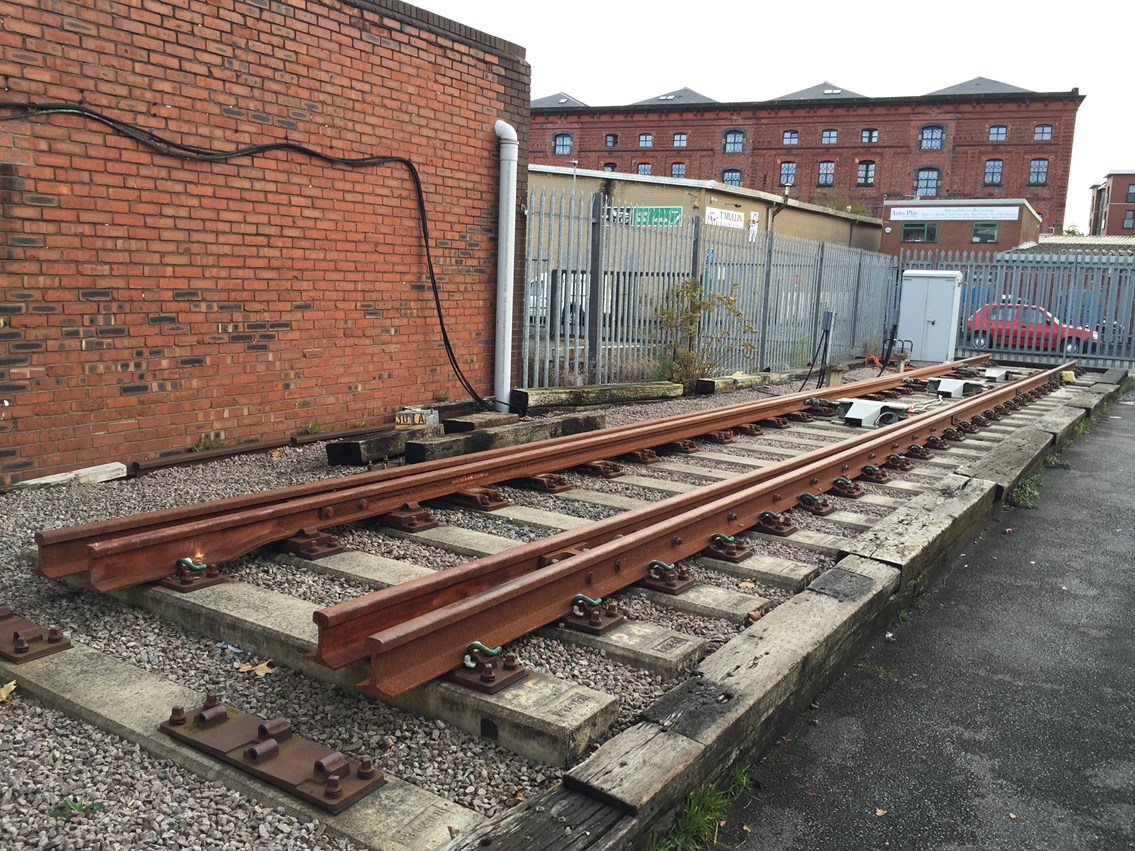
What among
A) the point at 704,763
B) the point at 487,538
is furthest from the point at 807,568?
the point at 704,763

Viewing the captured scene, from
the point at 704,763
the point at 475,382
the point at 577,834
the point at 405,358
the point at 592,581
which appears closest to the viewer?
the point at 577,834

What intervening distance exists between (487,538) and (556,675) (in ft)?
5.44

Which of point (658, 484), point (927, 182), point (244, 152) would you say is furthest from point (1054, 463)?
point (927, 182)

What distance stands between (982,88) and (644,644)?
6636cm

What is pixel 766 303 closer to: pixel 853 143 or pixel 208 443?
pixel 208 443

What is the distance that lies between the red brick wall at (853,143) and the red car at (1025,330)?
1447 inches

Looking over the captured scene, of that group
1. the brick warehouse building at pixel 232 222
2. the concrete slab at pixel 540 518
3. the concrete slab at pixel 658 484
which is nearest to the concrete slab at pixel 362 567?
the concrete slab at pixel 540 518

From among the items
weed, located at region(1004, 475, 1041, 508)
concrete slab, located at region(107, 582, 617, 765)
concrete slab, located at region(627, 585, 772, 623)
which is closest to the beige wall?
weed, located at region(1004, 475, 1041, 508)

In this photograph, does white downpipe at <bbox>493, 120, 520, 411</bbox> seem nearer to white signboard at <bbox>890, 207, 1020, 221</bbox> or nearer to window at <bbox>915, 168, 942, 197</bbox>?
white signboard at <bbox>890, 207, 1020, 221</bbox>

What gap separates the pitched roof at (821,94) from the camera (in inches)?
2359

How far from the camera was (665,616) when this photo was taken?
12.7 feet

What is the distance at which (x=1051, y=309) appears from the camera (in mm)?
22484

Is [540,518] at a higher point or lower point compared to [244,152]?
lower

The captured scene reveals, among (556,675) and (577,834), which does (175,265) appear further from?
(577,834)
